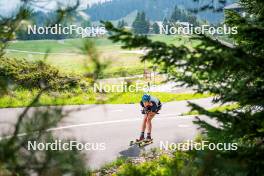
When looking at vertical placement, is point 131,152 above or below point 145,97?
below

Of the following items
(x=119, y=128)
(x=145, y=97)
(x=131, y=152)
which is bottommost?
(x=131, y=152)

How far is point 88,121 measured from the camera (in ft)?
59.3

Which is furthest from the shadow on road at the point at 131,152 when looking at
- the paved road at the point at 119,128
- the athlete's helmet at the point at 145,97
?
the athlete's helmet at the point at 145,97

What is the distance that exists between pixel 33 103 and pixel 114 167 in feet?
25.2

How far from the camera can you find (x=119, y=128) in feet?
54.3

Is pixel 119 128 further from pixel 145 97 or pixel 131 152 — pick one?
pixel 145 97

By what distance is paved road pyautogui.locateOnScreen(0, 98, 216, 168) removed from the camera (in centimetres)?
1299

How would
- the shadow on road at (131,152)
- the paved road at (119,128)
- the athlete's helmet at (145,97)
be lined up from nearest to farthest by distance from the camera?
the shadow on road at (131,152)
the athlete's helmet at (145,97)
the paved road at (119,128)

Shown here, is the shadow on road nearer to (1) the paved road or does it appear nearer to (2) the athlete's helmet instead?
(1) the paved road

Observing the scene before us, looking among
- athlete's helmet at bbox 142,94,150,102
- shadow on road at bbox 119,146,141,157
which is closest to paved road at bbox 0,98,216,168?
shadow on road at bbox 119,146,141,157

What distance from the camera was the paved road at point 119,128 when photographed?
42.6ft

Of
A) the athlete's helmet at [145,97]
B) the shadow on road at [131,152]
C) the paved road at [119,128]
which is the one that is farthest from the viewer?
the paved road at [119,128]

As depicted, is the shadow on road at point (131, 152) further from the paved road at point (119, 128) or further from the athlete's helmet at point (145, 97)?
the athlete's helmet at point (145, 97)

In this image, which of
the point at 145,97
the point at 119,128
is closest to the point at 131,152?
the point at 145,97
